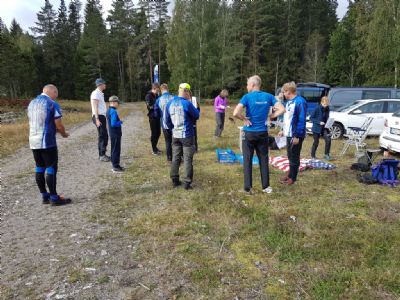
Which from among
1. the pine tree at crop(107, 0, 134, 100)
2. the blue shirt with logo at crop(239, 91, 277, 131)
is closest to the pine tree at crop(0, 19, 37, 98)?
the pine tree at crop(107, 0, 134, 100)

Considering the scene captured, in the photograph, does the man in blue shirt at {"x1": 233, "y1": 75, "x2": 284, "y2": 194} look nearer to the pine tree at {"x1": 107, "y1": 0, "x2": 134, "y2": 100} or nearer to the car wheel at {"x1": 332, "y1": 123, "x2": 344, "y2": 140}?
the car wheel at {"x1": 332, "y1": 123, "x2": 344, "y2": 140}

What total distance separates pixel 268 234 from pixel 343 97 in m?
12.2

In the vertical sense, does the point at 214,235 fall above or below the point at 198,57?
below

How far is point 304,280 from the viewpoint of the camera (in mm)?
3270

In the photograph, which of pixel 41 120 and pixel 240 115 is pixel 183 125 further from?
pixel 41 120

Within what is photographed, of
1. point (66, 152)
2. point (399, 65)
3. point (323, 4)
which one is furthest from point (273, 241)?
point (323, 4)

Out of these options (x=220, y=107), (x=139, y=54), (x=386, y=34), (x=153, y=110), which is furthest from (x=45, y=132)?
(x=139, y=54)

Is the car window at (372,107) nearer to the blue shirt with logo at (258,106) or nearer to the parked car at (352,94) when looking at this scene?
the parked car at (352,94)

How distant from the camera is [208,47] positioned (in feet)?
117

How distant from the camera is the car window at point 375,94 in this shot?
46.4 feet

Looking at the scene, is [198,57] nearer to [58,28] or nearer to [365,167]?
[365,167]

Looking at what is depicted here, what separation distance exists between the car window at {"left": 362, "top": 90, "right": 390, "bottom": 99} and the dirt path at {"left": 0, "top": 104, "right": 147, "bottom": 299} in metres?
12.1

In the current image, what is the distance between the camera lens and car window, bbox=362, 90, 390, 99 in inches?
556

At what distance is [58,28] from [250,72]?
36366mm
